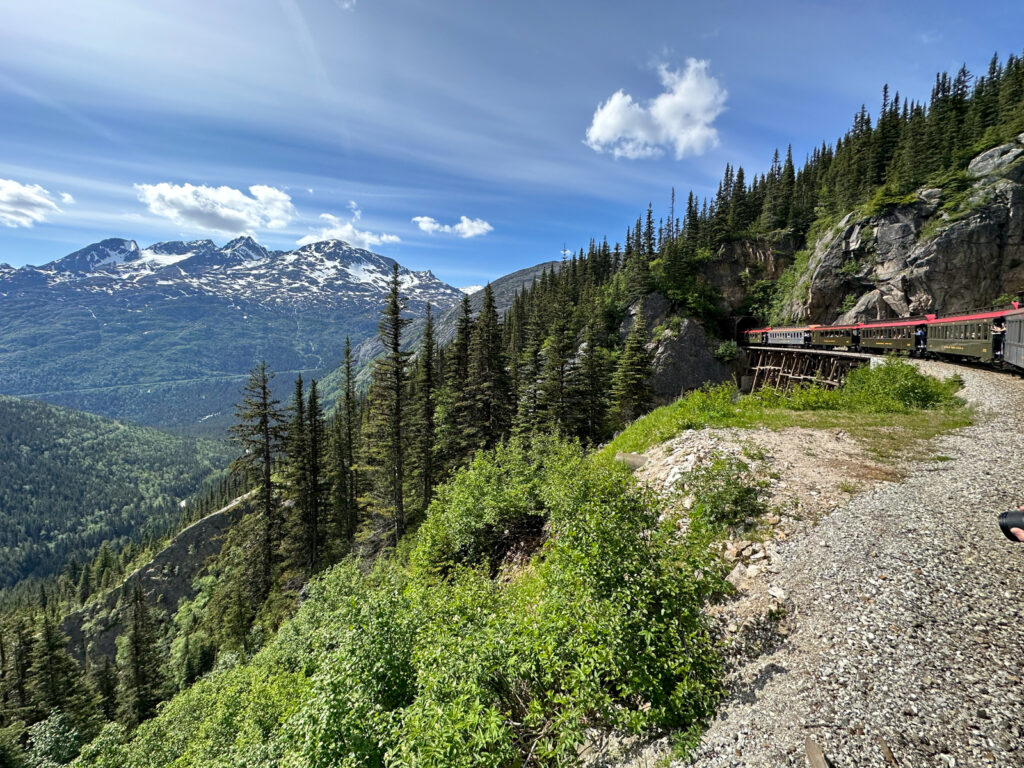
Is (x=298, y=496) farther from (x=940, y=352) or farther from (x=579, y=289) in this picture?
(x=579, y=289)

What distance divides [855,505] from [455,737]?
9216 mm

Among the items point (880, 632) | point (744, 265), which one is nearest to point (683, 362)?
point (744, 265)

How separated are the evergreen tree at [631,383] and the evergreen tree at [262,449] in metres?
31.1

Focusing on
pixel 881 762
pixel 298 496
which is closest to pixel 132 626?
pixel 298 496

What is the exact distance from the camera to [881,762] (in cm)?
398

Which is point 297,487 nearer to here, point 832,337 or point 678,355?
point 678,355

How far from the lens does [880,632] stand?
5.54 meters

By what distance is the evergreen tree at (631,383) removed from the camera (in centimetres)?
4119

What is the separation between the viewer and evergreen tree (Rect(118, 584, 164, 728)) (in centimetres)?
3997

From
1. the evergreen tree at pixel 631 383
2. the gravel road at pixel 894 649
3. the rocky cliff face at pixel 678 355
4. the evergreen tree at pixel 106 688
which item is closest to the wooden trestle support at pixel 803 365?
the rocky cliff face at pixel 678 355

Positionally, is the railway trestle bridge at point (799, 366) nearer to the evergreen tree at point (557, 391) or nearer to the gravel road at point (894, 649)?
the evergreen tree at point (557, 391)

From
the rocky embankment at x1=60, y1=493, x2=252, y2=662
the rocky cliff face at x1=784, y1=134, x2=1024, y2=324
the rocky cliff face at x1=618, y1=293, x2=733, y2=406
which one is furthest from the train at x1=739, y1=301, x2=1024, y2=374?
the rocky embankment at x1=60, y1=493, x2=252, y2=662

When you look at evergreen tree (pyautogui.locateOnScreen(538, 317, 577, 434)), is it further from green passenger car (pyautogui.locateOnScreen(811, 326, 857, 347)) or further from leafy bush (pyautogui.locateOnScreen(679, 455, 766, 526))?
green passenger car (pyautogui.locateOnScreen(811, 326, 857, 347))

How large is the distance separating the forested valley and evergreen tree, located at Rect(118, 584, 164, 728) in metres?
0.26
